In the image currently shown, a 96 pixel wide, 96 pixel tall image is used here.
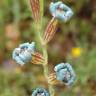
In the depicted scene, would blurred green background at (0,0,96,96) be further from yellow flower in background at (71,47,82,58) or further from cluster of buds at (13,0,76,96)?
cluster of buds at (13,0,76,96)

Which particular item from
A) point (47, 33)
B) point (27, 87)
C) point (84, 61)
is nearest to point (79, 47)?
point (84, 61)

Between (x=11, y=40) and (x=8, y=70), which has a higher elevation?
(x=11, y=40)

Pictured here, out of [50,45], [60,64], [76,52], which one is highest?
[50,45]

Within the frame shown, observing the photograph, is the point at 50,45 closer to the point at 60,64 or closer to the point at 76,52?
the point at 76,52

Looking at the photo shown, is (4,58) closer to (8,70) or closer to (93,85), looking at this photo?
(8,70)

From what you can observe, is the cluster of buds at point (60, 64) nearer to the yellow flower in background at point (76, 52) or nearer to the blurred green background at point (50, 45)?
the blurred green background at point (50, 45)

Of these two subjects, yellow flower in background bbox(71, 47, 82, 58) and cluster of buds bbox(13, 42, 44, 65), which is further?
yellow flower in background bbox(71, 47, 82, 58)

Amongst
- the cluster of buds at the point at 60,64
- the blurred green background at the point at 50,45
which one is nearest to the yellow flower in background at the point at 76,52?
the blurred green background at the point at 50,45

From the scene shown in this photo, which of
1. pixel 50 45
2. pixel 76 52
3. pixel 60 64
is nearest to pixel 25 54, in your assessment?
pixel 60 64

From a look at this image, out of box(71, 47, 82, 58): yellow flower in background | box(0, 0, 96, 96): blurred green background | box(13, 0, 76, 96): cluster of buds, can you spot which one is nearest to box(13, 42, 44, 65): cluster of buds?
box(13, 0, 76, 96): cluster of buds
